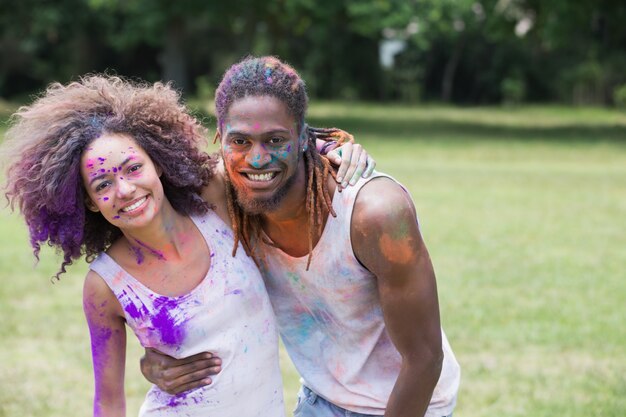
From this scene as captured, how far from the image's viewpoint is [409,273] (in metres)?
2.72

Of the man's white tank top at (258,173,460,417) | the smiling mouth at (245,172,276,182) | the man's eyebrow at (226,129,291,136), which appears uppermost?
the man's eyebrow at (226,129,291,136)

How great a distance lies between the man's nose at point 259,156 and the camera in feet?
9.22

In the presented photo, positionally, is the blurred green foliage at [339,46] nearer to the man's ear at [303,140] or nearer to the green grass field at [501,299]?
the green grass field at [501,299]

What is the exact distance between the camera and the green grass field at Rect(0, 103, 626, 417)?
5.57m

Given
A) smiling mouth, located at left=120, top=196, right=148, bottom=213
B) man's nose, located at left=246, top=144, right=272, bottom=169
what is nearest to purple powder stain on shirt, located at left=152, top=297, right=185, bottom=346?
smiling mouth, located at left=120, top=196, right=148, bottom=213

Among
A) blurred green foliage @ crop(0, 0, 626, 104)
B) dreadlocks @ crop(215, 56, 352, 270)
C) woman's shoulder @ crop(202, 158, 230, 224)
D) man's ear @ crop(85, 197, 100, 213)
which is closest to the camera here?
dreadlocks @ crop(215, 56, 352, 270)

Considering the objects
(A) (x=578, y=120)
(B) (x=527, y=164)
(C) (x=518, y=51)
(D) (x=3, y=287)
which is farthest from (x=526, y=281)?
(C) (x=518, y=51)

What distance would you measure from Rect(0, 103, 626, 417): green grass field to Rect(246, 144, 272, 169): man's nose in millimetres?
2939

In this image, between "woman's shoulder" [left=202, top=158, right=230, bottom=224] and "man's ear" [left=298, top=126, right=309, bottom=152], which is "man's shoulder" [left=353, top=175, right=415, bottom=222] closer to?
"man's ear" [left=298, top=126, right=309, bottom=152]

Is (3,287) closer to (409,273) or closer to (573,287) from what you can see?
(573,287)

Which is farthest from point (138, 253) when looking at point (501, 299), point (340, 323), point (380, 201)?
point (501, 299)

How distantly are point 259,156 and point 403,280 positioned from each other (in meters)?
0.60

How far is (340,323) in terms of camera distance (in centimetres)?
298

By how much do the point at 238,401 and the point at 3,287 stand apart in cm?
579
